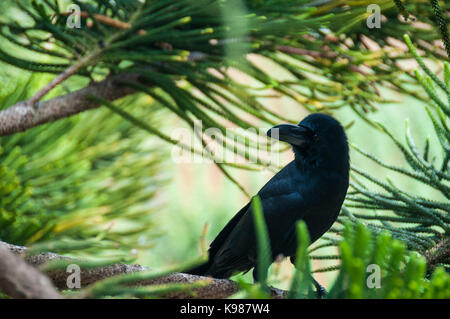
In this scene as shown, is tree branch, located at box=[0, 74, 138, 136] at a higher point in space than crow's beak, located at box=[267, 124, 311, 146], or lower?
higher

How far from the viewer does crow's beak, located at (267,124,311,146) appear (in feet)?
2.39

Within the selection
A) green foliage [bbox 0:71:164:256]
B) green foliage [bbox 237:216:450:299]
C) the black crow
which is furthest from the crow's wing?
green foliage [bbox 237:216:450:299]

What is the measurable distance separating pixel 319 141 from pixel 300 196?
0.08 m

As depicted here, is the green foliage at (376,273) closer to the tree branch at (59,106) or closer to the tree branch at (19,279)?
the tree branch at (19,279)

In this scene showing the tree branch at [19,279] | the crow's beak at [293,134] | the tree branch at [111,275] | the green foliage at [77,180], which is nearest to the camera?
the tree branch at [19,279]

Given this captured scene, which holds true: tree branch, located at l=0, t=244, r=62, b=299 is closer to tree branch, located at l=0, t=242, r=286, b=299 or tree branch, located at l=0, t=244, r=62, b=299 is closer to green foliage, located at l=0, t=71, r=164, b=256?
tree branch, located at l=0, t=242, r=286, b=299

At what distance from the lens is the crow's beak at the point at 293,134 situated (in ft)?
2.39

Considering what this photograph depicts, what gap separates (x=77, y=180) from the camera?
1190 millimetres

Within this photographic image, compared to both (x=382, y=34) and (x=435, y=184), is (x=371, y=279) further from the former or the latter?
(x=382, y=34)

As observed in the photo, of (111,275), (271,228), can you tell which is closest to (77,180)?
(271,228)

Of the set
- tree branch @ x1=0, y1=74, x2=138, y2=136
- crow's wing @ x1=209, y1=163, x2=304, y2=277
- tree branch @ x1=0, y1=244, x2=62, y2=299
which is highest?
tree branch @ x1=0, y1=74, x2=138, y2=136

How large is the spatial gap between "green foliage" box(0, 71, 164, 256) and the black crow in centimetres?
20

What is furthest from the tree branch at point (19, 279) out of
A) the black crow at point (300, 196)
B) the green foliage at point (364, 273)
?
the black crow at point (300, 196)
